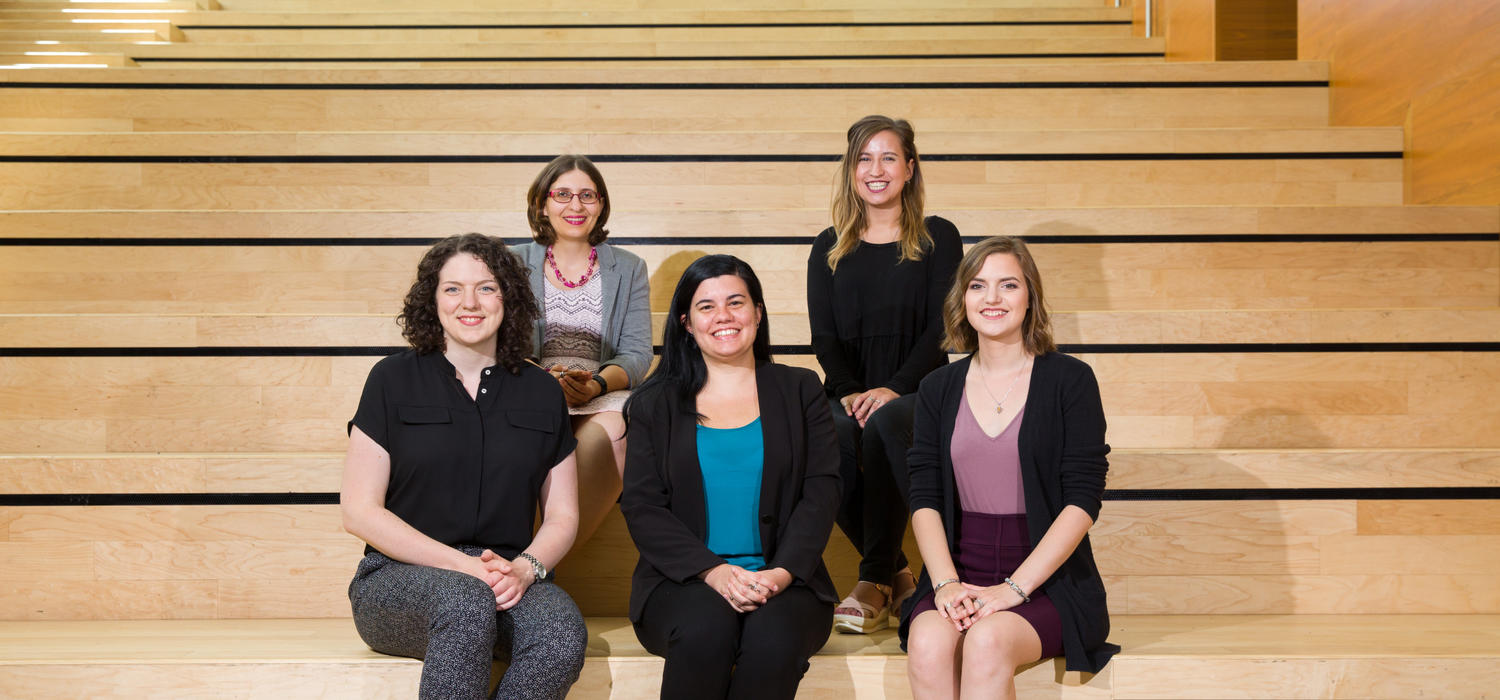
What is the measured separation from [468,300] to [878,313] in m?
0.81

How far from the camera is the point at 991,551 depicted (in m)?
1.74

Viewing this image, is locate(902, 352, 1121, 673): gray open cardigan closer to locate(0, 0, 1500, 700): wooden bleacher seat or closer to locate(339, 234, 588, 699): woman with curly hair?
locate(0, 0, 1500, 700): wooden bleacher seat

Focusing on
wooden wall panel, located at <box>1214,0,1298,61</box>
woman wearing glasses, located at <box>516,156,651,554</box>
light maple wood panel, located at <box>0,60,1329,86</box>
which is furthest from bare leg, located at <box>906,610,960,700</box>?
wooden wall panel, located at <box>1214,0,1298,61</box>

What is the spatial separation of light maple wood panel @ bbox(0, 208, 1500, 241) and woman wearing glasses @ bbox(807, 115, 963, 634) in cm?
48

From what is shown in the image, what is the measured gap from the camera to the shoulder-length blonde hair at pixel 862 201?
2.23 metres

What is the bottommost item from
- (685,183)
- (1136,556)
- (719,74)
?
(1136,556)

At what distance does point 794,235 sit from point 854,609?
114 centimetres

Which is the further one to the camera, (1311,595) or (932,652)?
(1311,595)

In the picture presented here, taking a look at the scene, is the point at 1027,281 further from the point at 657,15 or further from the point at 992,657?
the point at 657,15

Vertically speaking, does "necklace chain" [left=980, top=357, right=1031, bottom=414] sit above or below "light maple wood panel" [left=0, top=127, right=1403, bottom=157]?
below

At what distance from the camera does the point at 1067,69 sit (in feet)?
11.7

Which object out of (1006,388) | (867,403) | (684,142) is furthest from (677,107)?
(1006,388)

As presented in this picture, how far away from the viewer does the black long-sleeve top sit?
7.15ft

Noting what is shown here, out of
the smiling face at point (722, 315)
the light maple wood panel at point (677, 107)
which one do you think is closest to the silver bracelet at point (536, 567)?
the smiling face at point (722, 315)
